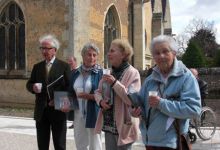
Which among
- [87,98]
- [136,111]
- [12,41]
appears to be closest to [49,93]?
[87,98]

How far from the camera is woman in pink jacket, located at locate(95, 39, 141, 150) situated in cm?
466

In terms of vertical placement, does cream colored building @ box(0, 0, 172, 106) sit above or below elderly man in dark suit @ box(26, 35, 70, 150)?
above

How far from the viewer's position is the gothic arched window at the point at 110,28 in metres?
21.1

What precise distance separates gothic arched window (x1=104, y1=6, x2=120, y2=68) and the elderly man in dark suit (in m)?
14.7

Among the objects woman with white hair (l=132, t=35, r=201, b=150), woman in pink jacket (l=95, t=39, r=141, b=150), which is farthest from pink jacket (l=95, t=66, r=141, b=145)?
woman with white hair (l=132, t=35, r=201, b=150)

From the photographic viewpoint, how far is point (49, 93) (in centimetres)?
595

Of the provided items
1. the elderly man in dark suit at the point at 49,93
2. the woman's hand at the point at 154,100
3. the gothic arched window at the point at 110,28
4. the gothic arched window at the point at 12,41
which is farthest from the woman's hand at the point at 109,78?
the gothic arched window at the point at 110,28

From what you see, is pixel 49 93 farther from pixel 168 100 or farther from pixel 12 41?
pixel 12 41

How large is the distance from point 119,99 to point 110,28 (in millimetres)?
17067

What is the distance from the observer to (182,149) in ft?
12.1

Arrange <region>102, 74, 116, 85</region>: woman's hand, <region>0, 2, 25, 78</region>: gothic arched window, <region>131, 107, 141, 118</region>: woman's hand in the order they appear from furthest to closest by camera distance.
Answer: <region>0, 2, 25, 78</region>: gothic arched window, <region>102, 74, 116, 85</region>: woman's hand, <region>131, 107, 141, 118</region>: woman's hand

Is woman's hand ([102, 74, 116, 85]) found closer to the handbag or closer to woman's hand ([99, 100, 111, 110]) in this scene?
woman's hand ([99, 100, 111, 110])

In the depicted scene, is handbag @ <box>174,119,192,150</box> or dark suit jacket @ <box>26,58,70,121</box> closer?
handbag @ <box>174,119,192,150</box>

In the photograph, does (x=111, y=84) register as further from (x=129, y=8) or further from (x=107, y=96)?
(x=129, y=8)
